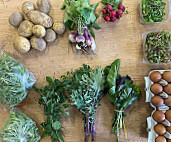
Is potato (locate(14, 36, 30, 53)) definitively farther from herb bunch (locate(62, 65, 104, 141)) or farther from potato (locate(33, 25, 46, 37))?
herb bunch (locate(62, 65, 104, 141))

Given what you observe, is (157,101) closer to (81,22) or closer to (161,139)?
(161,139)

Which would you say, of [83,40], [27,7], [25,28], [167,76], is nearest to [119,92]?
[167,76]

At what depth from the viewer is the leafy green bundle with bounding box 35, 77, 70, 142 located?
1239mm

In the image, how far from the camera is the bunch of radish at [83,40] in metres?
1.26

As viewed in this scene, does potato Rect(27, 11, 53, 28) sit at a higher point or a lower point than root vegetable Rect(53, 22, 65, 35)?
higher

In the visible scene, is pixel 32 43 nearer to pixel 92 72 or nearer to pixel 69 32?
pixel 69 32

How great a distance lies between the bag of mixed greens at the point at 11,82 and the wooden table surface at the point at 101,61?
152 millimetres

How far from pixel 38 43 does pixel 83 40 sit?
32 cm

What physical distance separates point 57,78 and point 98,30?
468mm

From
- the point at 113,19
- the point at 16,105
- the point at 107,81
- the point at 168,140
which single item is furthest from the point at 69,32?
the point at 168,140

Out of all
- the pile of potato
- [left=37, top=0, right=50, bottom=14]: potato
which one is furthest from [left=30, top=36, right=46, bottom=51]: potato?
[left=37, top=0, right=50, bottom=14]: potato

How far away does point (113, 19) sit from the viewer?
129cm

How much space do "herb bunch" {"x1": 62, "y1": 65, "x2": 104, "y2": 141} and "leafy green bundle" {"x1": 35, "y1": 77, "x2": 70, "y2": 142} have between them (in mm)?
76

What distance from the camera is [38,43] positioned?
131cm
